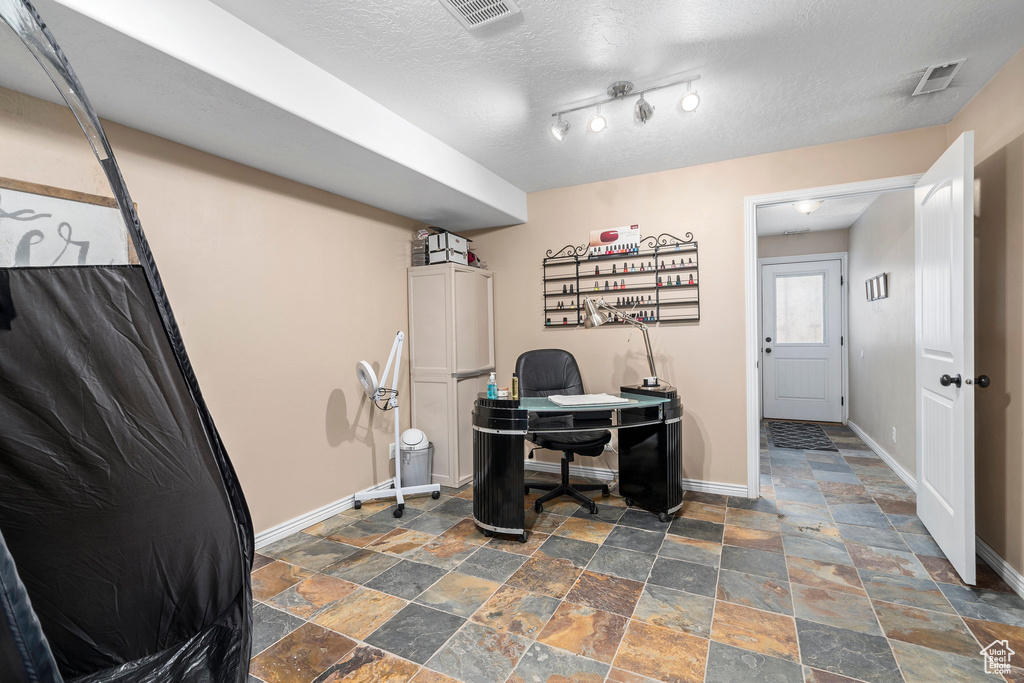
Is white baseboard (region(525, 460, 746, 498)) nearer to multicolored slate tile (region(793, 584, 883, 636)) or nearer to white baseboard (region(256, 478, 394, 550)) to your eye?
multicolored slate tile (region(793, 584, 883, 636))

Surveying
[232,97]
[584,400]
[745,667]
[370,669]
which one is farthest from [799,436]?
[232,97]

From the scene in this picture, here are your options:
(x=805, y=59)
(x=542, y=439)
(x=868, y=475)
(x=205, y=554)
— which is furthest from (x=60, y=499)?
(x=868, y=475)

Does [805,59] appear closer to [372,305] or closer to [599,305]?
[599,305]

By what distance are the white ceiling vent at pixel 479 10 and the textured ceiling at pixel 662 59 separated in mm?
54

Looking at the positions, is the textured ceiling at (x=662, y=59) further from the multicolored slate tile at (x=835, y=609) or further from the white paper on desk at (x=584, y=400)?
the multicolored slate tile at (x=835, y=609)

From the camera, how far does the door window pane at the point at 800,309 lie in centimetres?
581

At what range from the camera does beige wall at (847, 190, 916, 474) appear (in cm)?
353

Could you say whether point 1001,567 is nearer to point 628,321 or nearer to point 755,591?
point 755,591

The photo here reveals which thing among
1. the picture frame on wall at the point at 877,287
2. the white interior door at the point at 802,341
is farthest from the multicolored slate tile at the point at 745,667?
the white interior door at the point at 802,341

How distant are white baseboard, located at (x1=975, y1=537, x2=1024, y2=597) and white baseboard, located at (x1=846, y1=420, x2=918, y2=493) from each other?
0.69 metres

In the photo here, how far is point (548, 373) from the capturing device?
347 centimetres

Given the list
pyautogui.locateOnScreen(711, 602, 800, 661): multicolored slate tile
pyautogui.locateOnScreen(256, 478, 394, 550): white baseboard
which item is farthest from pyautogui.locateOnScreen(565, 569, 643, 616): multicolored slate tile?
pyautogui.locateOnScreen(256, 478, 394, 550): white baseboard

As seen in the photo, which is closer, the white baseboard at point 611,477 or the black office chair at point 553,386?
the black office chair at point 553,386

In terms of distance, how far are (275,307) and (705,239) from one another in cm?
295
